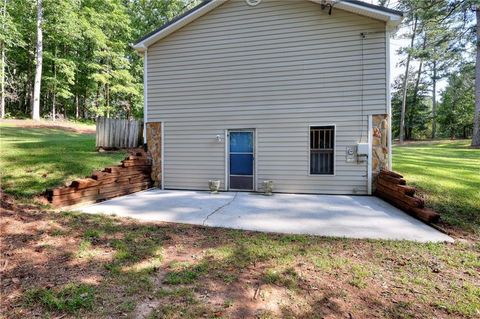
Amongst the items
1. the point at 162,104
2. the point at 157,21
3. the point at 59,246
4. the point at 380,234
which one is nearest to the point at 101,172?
the point at 162,104

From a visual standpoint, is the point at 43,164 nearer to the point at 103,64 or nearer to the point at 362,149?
the point at 362,149

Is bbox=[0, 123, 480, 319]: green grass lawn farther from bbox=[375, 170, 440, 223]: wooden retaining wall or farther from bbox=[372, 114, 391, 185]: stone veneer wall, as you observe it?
bbox=[372, 114, 391, 185]: stone veneer wall

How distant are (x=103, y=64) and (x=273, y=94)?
2237cm

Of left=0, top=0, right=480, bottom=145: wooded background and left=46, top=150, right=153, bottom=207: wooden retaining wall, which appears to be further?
left=0, top=0, right=480, bottom=145: wooded background

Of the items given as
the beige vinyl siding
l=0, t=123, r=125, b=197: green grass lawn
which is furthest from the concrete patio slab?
l=0, t=123, r=125, b=197: green grass lawn

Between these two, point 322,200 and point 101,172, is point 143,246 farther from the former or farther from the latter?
point 322,200

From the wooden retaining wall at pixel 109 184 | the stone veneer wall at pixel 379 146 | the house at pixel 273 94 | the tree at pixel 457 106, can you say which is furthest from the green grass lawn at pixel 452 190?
the tree at pixel 457 106

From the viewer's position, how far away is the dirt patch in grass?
247 cm

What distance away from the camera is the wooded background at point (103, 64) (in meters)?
20.5

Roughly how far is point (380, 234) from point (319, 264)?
1650 mm

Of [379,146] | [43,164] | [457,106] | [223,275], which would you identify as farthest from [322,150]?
[457,106]

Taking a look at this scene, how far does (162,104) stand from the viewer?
29.1 ft

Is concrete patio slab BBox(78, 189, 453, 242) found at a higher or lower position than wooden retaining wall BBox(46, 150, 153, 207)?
lower

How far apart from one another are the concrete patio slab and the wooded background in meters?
17.1
